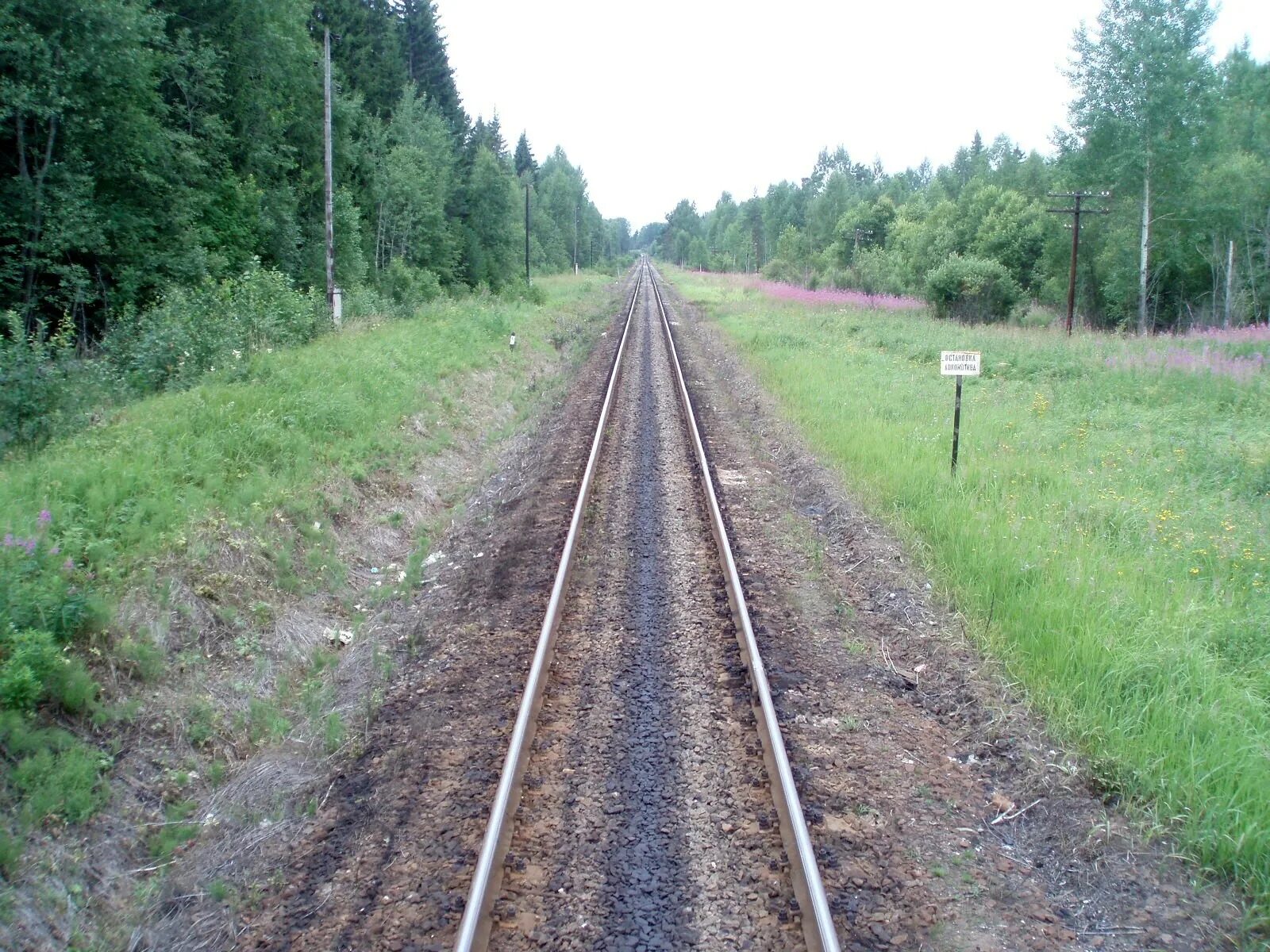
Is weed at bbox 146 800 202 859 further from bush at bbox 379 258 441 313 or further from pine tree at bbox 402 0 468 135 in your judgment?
Answer: pine tree at bbox 402 0 468 135

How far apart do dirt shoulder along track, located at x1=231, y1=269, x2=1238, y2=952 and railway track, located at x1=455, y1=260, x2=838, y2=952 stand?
0.02 metres

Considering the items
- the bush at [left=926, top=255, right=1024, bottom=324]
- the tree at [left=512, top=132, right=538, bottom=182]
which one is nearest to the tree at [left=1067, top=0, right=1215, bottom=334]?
the bush at [left=926, top=255, right=1024, bottom=324]

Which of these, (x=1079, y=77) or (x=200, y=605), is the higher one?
(x=1079, y=77)

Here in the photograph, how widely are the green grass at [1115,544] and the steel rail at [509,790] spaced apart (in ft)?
10.6

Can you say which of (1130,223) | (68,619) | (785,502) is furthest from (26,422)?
(1130,223)

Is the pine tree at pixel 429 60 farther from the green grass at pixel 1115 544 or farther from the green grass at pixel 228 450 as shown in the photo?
the green grass at pixel 1115 544

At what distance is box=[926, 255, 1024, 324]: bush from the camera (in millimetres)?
33594

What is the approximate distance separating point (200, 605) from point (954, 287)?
33.7 meters

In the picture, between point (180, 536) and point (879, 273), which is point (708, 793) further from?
point (879, 273)

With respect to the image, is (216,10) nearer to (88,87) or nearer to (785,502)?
(88,87)

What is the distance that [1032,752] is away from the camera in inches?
194

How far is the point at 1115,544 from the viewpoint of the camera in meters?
7.45

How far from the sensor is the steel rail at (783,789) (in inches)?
138

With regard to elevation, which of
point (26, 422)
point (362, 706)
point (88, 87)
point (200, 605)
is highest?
point (88, 87)
